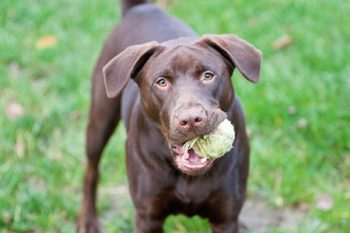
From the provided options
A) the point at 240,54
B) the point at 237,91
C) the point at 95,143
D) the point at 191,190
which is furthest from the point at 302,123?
the point at 240,54

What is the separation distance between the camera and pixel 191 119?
3154 mm

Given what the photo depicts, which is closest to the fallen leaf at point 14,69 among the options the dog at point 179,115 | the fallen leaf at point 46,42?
the fallen leaf at point 46,42

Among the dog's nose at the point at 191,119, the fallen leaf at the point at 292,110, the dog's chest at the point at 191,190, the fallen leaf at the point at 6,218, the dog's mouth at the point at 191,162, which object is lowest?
the fallen leaf at the point at 292,110

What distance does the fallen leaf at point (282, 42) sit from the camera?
20.1 feet

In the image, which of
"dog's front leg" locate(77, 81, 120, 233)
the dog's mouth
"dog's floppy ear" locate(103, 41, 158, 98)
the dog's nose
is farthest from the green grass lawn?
the dog's nose

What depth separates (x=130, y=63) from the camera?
3514mm

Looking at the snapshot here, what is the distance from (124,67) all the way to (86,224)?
4.99ft

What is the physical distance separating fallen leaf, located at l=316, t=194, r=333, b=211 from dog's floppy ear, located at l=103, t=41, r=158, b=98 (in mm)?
1562

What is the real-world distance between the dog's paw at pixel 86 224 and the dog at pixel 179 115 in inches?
30.8

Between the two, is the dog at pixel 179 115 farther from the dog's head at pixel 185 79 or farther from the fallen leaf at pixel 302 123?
the fallen leaf at pixel 302 123

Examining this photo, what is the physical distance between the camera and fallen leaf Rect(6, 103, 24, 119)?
581cm

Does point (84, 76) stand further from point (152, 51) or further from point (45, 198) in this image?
point (152, 51)

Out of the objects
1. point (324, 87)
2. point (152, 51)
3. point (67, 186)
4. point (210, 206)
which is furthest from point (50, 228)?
point (324, 87)

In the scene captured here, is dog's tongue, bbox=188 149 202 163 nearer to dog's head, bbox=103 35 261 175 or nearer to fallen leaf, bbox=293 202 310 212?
dog's head, bbox=103 35 261 175
